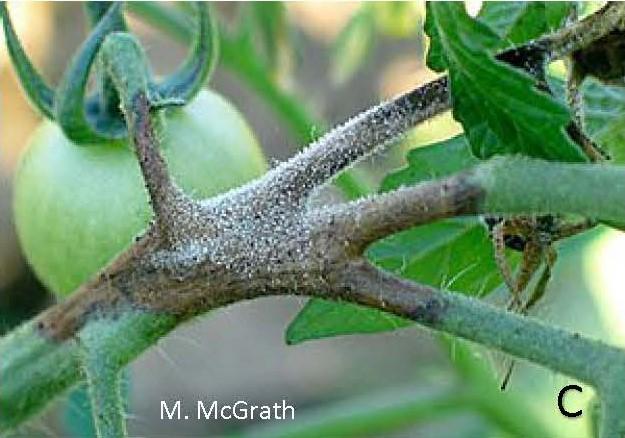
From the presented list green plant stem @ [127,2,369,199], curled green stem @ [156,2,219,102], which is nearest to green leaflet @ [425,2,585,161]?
curled green stem @ [156,2,219,102]

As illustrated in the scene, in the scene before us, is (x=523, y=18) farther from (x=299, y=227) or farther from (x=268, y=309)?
(x=268, y=309)

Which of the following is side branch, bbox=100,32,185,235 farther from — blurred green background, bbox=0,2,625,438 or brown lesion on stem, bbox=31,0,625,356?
blurred green background, bbox=0,2,625,438

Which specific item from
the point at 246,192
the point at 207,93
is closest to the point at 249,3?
the point at 207,93

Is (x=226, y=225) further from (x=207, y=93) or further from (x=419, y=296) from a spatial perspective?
(x=207, y=93)

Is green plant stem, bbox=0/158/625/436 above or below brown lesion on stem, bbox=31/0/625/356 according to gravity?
below

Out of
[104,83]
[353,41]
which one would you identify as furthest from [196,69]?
[353,41]

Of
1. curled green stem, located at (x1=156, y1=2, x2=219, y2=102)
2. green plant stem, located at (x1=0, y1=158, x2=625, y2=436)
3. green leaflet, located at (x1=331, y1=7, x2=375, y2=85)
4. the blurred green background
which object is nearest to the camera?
green plant stem, located at (x1=0, y1=158, x2=625, y2=436)
